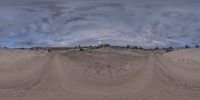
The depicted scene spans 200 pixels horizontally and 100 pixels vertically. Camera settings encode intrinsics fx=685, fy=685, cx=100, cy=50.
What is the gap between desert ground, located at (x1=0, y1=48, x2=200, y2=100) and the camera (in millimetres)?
21734

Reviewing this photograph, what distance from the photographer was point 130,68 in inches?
926

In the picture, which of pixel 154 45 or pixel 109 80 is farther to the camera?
pixel 154 45

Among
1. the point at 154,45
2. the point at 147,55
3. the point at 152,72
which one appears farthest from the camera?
the point at 154,45

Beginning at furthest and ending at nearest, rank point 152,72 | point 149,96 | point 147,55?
1. point 147,55
2. point 152,72
3. point 149,96

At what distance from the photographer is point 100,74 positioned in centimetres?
2303

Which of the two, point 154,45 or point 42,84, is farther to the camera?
point 154,45

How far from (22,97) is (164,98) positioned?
4.47m

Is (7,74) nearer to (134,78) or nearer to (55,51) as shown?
(55,51)

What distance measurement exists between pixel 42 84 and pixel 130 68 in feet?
10.5

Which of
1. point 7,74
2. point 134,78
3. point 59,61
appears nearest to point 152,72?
point 134,78

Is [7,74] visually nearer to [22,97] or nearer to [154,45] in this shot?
[22,97]

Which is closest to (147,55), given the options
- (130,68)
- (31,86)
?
(130,68)

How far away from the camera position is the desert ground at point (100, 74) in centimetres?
2173

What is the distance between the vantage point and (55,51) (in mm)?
25391
